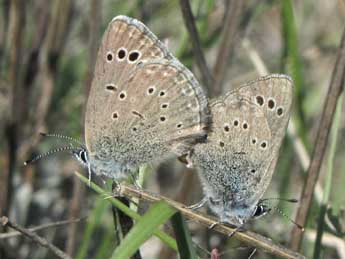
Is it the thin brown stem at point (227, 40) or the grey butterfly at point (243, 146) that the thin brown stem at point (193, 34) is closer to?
Result: the thin brown stem at point (227, 40)

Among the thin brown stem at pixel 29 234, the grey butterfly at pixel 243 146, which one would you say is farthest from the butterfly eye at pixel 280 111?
the thin brown stem at pixel 29 234

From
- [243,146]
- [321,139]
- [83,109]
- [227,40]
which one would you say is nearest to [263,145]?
[243,146]

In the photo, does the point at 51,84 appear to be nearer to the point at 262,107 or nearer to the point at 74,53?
the point at 74,53

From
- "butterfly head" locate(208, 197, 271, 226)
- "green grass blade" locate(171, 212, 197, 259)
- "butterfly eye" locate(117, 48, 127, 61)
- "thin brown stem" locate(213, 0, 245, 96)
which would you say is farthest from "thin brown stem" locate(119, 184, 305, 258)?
"thin brown stem" locate(213, 0, 245, 96)

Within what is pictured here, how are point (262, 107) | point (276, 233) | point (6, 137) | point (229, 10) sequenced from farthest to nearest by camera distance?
point (6, 137) → point (276, 233) → point (229, 10) → point (262, 107)

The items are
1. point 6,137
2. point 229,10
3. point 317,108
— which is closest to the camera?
point 229,10

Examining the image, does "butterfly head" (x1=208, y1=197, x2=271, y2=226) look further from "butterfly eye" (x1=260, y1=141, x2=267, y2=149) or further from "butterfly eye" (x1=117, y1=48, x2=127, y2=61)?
"butterfly eye" (x1=117, y1=48, x2=127, y2=61)

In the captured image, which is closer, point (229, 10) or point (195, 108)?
point (195, 108)

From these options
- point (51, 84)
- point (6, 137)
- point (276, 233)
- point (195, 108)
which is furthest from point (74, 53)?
point (195, 108)
